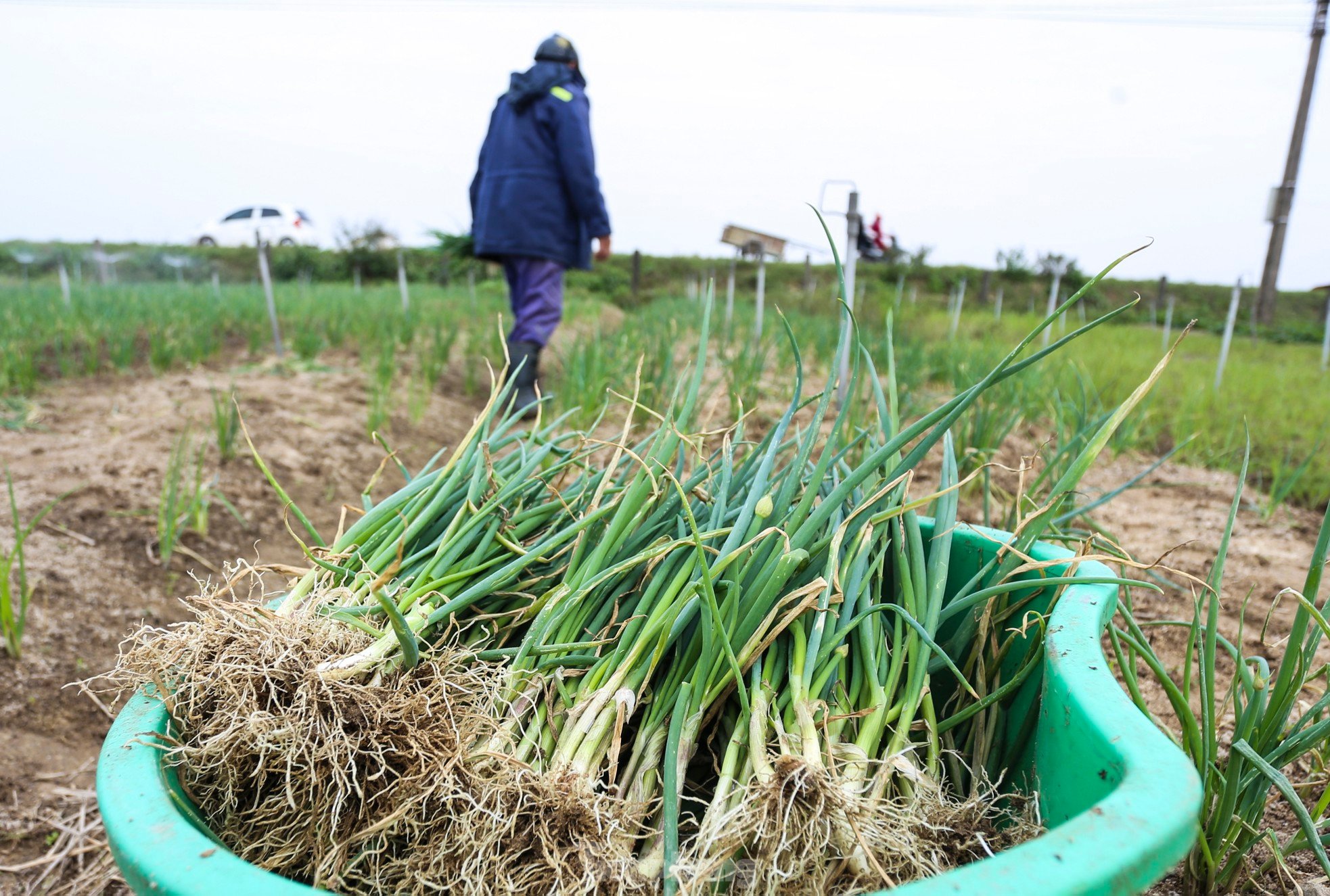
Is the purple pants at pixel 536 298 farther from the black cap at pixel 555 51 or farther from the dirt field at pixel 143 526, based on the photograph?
the black cap at pixel 555 51

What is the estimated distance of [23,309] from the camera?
17.4 feet

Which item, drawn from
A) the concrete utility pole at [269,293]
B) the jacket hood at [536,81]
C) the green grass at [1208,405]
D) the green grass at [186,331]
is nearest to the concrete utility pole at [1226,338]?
the green grass at [1208,405]

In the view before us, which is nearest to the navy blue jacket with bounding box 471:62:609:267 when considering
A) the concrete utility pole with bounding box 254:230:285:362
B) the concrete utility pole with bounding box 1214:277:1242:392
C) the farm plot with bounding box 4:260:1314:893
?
the farm plot with bounding box 4:260:1314:893

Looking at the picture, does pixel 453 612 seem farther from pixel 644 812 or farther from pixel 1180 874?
pixel 1180 874

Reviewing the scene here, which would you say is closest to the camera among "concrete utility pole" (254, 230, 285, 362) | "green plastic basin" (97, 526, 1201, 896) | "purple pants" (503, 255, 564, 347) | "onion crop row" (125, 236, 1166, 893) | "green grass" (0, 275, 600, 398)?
"green plastic basin" (97, 526, 1201, 896)

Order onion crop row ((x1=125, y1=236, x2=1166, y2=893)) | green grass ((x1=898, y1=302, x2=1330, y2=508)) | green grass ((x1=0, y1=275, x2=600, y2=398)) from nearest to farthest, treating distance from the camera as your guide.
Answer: onion crop row ((x1=125, y1=236, x2=1166, y2=893)) < green grass ((x1=898, y1=302, x2=1330, y2=508)) < green grass ((x1=0, y1=275, x2=600, y2=398))

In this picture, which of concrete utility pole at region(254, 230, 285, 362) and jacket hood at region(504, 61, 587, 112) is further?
concrete utility pole at region(254, 230, 285, 362)

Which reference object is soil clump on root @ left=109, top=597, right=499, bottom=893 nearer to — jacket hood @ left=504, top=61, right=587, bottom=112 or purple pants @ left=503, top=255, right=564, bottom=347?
purple pants @ left=503, top=255, right=564, bottom=347

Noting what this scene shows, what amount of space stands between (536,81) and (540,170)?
0.43 metres

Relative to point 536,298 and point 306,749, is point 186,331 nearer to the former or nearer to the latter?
point 536,298

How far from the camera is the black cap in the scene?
3.99m

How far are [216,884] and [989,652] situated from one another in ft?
2.60

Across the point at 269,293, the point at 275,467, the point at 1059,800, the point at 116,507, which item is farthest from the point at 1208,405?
the point at 269,293

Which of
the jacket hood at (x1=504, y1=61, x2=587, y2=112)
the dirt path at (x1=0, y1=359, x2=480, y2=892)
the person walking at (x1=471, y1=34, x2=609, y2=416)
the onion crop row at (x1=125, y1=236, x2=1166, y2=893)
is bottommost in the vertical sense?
the dirt path at (x1=0, y1=359, x2=480, y2=892)
